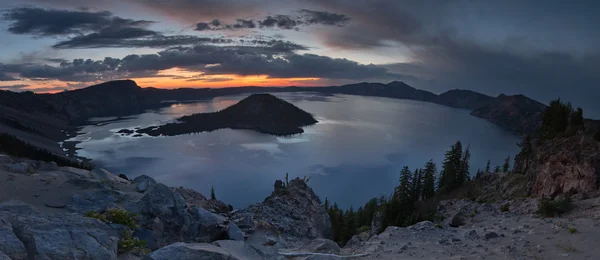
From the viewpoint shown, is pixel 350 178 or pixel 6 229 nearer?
pixel 6 229

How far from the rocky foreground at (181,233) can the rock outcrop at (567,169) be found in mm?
4442

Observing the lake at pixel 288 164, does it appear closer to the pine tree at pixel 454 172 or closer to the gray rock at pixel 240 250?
the pine tree at pixel 454 172

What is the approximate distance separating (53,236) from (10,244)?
0.81 m

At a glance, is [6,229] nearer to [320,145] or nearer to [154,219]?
[154,219]

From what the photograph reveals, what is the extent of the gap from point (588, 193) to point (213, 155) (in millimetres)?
171539

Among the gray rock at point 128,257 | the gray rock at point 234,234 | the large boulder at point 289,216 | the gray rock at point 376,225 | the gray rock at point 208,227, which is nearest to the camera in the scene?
the gray rock at point 128,257

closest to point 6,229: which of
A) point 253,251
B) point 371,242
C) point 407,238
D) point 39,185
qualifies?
point 253,251

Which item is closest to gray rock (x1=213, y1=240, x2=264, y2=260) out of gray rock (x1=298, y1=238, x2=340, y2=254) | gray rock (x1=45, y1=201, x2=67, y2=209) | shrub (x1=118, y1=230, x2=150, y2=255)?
shrub (x1=118, y1=230, x2=150, y2=255)

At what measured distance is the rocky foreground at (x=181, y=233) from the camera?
7.42m

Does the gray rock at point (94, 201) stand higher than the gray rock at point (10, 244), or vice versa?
the gray rock at point (10, 244)

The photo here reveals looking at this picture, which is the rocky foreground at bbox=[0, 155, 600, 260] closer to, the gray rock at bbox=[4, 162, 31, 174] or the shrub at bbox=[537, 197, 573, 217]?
the gray rock at bbox=[4, 162, 31, 174]

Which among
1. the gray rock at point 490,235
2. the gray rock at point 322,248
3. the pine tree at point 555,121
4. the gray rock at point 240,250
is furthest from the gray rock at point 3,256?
the pine tree at point 555,121

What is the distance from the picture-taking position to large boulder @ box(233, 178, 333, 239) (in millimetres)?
18184

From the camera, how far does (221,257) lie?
25.6 ft
